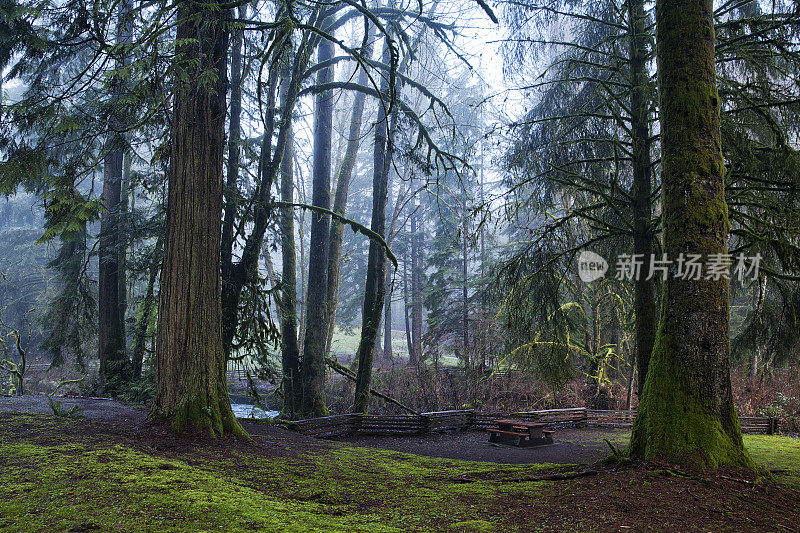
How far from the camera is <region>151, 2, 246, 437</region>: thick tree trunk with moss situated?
5812mm

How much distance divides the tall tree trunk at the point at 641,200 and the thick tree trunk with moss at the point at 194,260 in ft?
20.6

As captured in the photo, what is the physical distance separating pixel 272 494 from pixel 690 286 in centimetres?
408

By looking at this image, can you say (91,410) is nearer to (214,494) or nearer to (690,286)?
(214,494)

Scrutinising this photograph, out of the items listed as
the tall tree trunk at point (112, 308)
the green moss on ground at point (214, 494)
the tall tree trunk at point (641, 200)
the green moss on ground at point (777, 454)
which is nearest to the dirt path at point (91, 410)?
the green moss on ground at point (214, 494)

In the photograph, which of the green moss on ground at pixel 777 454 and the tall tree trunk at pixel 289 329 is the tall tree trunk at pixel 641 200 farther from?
the tall tree trunk at pixel 289 329

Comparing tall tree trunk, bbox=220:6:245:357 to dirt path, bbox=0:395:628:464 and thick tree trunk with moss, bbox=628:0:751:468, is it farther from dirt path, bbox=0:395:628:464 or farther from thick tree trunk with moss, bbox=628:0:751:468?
thick tree trunk with moss, bbox=628:0:751:468

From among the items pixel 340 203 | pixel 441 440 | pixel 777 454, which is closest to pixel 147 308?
pixel 340 203

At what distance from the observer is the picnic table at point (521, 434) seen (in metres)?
11.5

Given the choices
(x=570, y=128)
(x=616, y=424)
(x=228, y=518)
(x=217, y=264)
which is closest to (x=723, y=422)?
(x=228, y=518)

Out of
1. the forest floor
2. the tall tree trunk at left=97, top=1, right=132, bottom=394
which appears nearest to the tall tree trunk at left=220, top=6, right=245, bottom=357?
the forest floor

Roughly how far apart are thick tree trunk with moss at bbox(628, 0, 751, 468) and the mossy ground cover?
362 mm

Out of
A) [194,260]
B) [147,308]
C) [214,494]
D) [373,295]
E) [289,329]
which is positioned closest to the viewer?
[214,494]

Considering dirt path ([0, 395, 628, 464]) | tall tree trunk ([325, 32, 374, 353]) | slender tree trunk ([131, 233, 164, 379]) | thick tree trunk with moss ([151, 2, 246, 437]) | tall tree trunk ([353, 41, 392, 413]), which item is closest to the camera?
thick tree trunk with moss ([151, 2, 246, 437])

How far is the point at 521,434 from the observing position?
11539mm
